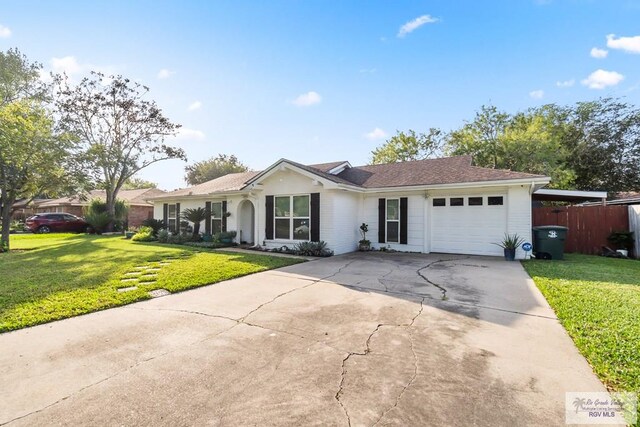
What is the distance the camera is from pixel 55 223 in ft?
72.6

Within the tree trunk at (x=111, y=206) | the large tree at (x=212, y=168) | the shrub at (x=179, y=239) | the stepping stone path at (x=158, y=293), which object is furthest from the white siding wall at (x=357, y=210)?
the large tree at (x=212, y=168)

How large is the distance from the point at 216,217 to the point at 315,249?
725cm

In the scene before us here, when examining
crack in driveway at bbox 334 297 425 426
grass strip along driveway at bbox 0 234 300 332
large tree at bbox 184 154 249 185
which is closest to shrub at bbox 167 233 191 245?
grass strip along driveway at bbox 0 234 300 332

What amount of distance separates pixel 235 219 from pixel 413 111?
40.0 ft

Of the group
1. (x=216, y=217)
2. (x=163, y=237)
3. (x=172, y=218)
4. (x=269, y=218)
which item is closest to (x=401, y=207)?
(x=269, y=218)

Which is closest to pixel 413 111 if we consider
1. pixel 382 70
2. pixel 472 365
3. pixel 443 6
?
pixel 382 70

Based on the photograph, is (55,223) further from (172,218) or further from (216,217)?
(216,217)

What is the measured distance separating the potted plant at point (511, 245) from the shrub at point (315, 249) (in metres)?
5.90

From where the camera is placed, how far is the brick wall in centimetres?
2823

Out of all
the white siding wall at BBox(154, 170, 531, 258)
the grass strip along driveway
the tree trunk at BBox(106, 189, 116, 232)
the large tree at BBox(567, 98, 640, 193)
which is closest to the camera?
the grass strip along driveway

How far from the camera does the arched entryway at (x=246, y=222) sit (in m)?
14.8

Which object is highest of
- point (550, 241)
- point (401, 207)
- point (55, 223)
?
point (401, 207)

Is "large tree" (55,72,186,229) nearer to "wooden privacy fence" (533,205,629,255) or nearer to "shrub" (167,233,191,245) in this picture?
"shrub" (167,233,191,245)

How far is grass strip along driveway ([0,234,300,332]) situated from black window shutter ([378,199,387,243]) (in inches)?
170
